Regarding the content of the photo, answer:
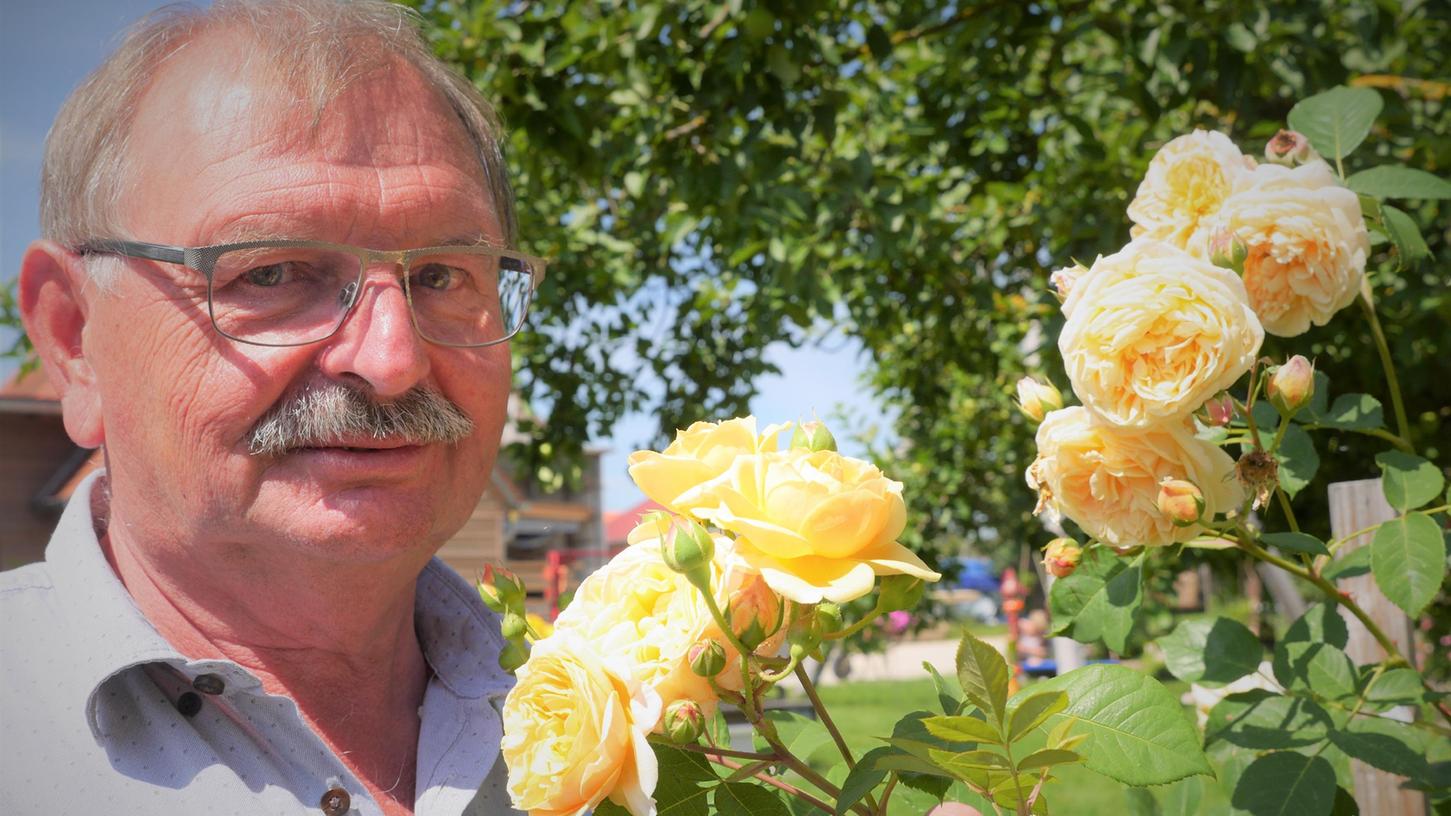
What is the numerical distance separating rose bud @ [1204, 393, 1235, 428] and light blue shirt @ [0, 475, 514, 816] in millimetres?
972

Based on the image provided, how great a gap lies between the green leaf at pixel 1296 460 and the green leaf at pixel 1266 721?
0.79ft

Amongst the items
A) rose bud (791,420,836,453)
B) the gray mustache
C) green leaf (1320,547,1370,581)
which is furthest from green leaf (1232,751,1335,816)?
the gray mustache

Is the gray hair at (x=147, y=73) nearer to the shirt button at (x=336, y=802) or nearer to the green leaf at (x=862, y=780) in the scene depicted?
the shirt button at (x=336, y=802)

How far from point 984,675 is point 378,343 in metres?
0.86

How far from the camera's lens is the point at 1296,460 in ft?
4.32

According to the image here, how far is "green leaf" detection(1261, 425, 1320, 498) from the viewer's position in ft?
4.23

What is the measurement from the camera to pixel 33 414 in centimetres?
659

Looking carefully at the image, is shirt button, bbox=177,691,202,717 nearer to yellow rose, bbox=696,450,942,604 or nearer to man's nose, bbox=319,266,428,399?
man's nose, bbox=319,266,428,399

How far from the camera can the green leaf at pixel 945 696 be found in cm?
97

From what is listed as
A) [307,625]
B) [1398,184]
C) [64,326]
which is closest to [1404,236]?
[1398,184]

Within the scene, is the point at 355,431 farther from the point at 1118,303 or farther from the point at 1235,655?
the point at 1235,655

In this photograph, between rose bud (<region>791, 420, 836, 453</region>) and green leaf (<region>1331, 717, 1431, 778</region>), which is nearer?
rose bud (<region>791, 420, 836, 453</region>)

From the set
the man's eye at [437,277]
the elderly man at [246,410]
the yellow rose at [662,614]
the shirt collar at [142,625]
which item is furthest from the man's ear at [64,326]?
the yellow rose at [662,614]

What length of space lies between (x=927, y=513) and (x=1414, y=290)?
3679mm
